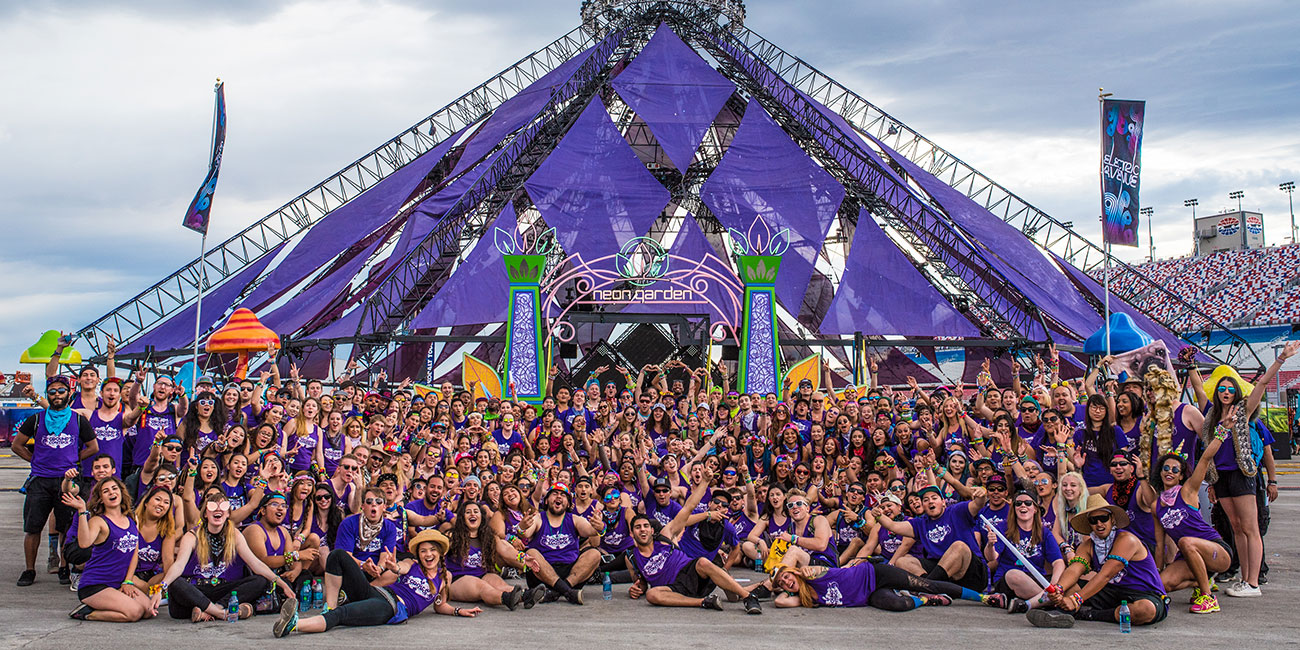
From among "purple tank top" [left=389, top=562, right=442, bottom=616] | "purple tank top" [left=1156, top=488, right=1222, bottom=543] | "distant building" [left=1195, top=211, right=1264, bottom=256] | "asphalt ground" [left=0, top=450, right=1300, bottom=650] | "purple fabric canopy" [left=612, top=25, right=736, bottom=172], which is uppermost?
"distant building" [left=1195, top=211, right=1264, bottom=256]

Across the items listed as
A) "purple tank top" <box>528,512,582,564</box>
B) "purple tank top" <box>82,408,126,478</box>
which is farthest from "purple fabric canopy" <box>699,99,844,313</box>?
"purple tank top" <box>82,408,126,478</box>

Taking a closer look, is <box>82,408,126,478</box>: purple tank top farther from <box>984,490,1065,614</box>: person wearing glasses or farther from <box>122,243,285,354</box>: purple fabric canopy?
<box>122,243,285,354</box>: purple fabric canopy

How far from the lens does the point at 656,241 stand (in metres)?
21.7

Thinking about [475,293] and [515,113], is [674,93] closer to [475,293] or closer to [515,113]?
[515,113]

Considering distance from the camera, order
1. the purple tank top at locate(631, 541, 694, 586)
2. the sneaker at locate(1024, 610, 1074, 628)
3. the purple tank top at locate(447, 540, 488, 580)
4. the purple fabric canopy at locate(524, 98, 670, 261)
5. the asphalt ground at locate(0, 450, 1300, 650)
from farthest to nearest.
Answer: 1. the purple fabric canopy at locate(524, 98, 670, 261)
2. the purple tank top at locate(631, 541, 694, 586)
3. the purple tank top at locate(447, 540, 488, 580)
4. the sneaker at locate(1024, 610, 1074, 628)
5. the asphalt ground at locate(0, 450, 1300, 650)

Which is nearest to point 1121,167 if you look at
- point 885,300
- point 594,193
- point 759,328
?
point 759,328

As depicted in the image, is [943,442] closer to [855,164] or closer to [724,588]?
[724,588]

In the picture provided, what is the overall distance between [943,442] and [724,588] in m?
3.78

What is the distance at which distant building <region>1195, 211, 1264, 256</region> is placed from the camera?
6931cm

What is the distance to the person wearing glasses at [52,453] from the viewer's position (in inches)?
362

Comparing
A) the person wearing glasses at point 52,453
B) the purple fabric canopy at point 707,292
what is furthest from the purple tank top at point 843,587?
the purple fabric canopy at point 707,292

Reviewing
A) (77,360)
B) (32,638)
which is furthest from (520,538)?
(77,360)

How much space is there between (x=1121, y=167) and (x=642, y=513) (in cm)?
1062

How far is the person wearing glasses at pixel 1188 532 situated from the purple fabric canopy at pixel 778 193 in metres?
16.6
